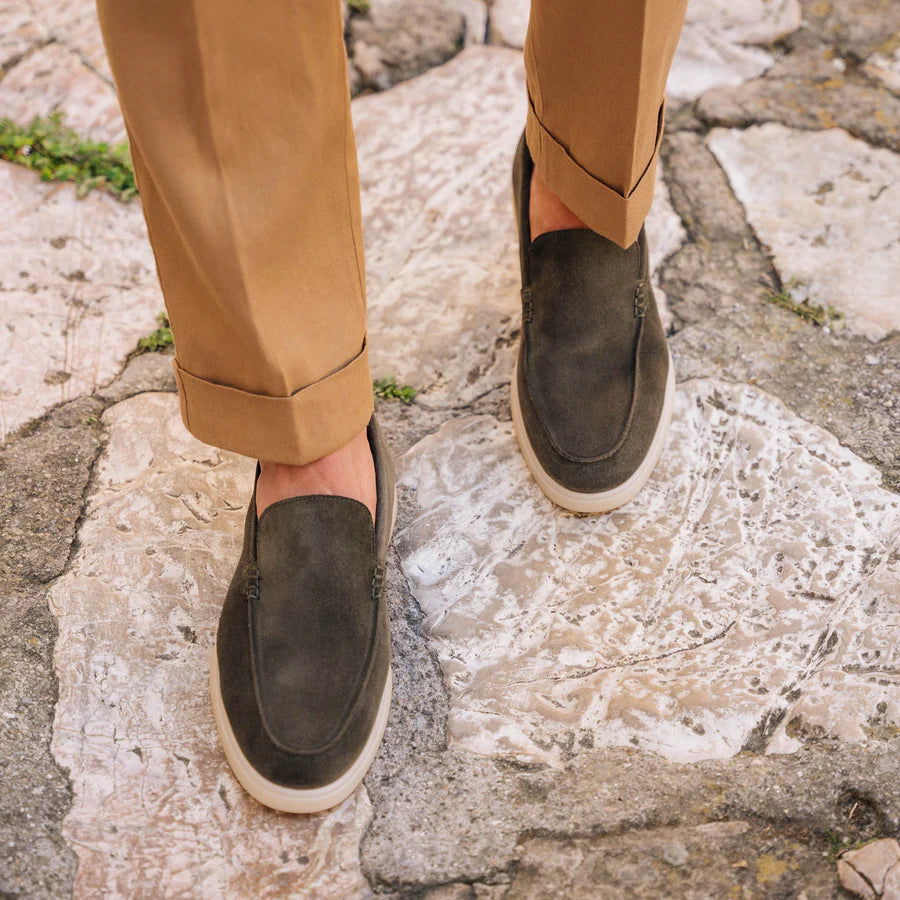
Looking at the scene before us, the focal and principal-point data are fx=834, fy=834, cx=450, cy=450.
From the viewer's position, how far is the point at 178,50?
2.26 ft

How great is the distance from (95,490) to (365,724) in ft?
1.88

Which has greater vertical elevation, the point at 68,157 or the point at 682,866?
the point at 68,157

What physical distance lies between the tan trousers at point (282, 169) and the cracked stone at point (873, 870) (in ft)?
2.39

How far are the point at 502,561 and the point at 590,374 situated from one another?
0.30m

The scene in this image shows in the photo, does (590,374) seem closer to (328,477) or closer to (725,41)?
(328,477)

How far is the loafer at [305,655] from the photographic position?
93 cm

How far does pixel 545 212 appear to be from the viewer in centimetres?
129

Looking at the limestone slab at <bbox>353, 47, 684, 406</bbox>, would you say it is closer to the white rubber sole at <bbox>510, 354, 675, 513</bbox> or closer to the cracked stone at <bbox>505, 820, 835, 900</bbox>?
the white rubber sole at <bbox>510, 354, 675, 513</bbox>

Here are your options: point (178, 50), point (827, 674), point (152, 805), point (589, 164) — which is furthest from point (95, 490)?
point (827, 674)

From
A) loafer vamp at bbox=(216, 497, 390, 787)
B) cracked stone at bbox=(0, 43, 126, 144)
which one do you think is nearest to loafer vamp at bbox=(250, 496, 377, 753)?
loafer vamp at bbox=(216, 497, 390, 787)

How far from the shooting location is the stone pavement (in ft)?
3.08

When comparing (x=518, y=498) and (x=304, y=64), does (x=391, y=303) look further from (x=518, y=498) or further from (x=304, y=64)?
(x=304, y=64)

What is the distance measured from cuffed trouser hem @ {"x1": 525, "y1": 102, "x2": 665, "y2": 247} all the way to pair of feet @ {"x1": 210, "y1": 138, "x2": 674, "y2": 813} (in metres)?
0.08

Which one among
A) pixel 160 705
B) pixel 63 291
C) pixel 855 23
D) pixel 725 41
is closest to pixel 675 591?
pixel 160 705
